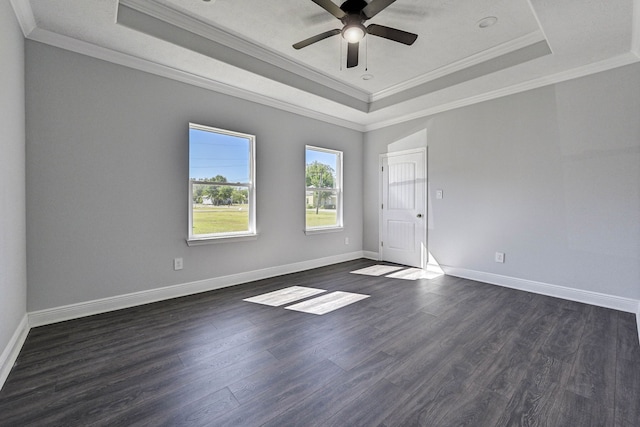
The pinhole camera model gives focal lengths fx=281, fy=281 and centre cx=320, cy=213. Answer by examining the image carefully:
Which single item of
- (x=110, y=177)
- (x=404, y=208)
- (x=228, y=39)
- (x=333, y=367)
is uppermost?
(x=228, y=39)

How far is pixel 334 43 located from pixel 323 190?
8.11 feet

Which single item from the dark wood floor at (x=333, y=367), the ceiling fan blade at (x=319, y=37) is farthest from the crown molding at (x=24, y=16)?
the dark wood floor at (x=333, y=367)

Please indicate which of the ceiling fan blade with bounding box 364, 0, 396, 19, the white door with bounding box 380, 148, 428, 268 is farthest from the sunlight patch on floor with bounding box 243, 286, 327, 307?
the ceiling fan blade with bounding box 364, 0, 396, 19

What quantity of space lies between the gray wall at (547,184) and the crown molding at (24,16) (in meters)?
4.84

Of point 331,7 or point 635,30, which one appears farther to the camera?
point 635,30

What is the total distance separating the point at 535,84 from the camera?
3.61 m

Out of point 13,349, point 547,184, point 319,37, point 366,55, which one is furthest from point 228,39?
point 547,184

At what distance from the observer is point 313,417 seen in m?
1.54

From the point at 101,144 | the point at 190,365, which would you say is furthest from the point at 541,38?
the point at 101,144

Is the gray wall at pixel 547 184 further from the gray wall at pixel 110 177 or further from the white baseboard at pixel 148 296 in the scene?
the gray wall at pixel 110 177

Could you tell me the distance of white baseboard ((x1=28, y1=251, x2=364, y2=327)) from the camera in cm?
269

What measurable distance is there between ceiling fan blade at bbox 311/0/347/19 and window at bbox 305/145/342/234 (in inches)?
99.5

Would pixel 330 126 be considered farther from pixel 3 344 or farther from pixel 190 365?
pixel 3 344

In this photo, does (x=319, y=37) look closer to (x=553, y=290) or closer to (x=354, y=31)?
(x=354, y=31)
